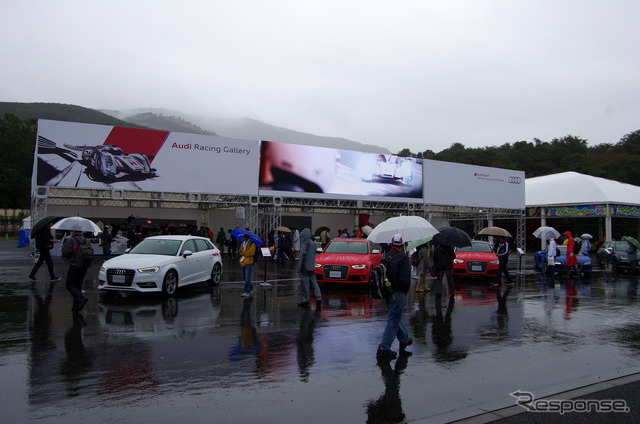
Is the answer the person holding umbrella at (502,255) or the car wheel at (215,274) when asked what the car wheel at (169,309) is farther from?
the person holding umbrella at (502,255)

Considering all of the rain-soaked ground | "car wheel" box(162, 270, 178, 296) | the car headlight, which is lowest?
the rain-soaked ground

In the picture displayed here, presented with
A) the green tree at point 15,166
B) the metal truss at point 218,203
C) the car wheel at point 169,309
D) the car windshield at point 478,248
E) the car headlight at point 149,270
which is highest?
the green tree at point 15,166

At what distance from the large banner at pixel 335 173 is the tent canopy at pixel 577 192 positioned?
46.9 ft

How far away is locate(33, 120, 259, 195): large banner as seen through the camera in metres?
22.3

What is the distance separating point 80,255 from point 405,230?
682 centimetres

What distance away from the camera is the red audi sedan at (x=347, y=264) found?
1393 cm

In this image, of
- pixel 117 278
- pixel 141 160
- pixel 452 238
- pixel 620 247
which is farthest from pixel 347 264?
pixel 620 247

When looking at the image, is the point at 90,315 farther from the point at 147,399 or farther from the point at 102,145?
the point at 102,145

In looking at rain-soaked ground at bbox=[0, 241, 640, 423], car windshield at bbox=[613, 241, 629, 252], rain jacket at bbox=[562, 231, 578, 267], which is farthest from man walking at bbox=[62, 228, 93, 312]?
car windshield at bbox=[613, 241, 629, 252]

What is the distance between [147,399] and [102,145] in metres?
20.5

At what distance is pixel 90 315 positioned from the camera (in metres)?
9.60

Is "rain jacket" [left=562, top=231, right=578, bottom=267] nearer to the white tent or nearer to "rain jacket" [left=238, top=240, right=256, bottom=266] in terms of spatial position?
"rain jacket" [left=238, top=240, right=256, bottom=266]

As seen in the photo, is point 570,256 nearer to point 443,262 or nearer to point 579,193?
point 443,262

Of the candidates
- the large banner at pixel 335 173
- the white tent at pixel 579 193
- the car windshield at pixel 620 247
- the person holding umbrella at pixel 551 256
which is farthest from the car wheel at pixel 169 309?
the white tent at pixel 579 193
